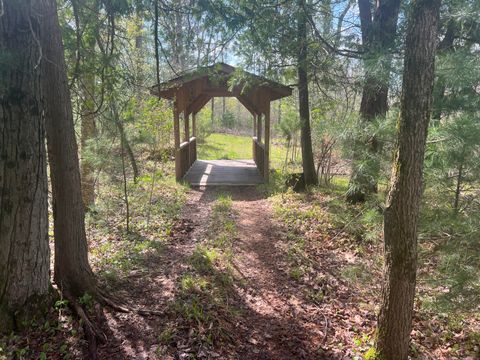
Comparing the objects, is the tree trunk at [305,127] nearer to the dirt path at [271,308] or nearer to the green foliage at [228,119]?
the dirt path at [271,308]

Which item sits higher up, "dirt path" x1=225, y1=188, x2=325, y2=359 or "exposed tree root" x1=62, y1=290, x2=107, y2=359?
"exposed tree root" x1=62, y1=290, x2=107, y2=359

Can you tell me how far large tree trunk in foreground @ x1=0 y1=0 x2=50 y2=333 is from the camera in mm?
2547

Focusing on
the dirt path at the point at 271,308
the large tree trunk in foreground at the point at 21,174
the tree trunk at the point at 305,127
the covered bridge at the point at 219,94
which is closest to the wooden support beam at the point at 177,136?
the covered bridge at the point at 219,94

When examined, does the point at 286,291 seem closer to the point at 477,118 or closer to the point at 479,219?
the point at 479,219

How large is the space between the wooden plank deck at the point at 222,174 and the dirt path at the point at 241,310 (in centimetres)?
445

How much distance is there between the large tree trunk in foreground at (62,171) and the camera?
3098mm

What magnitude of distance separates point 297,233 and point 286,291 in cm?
206

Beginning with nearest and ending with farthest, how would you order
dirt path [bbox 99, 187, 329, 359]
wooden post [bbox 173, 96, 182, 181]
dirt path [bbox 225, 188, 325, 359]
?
dirt path [bbox 99, 187, 329, 359] < dirt path [bbox 225, 188, 325, 359] < wooden post [bbox 173, 96, 182, 181]

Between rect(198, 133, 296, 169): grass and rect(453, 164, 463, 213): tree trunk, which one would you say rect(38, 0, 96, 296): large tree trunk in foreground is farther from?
rect(198, 133, 296, 169): grass

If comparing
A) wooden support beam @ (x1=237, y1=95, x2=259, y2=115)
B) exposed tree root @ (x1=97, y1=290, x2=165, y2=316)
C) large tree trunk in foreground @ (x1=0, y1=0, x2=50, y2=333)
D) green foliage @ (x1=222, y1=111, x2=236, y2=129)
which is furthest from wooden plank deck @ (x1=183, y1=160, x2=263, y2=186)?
green foliage @ (x1=222, y1=111, x2=236, y2=129)

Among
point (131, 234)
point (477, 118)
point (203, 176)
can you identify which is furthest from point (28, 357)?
point (203, 176)

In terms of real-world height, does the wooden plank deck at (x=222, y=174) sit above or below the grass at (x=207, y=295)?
above

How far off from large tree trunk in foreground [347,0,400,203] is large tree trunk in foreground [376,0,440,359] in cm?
142

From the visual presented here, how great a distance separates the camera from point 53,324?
2.96 meters
